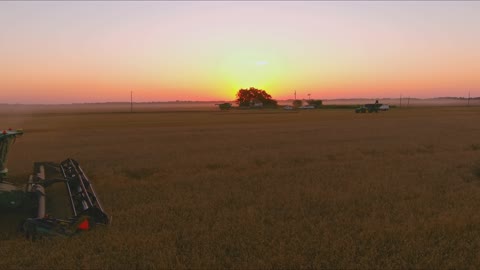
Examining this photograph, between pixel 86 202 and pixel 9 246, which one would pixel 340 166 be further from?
pixel 9 246

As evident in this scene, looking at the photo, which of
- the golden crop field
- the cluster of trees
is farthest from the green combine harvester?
the cluster of trees

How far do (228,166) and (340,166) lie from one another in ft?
13.0

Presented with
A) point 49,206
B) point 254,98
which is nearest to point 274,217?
point 49,206

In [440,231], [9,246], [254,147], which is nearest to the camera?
[9,246]

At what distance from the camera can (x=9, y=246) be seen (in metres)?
6.73

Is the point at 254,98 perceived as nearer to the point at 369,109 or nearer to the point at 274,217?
the point at 369,109

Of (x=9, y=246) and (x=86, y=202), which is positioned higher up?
(x=86, y=202)

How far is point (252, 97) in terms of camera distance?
14975 cm

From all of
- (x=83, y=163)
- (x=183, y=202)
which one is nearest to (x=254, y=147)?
(x=83, y=163)

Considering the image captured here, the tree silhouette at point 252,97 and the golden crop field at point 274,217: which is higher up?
the tree silhouette at point 252,97

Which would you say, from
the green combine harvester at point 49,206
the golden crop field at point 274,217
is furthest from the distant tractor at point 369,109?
the green combine harvester at point 49,206

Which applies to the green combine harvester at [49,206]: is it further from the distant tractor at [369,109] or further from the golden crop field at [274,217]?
the distant tractor at [369,109]

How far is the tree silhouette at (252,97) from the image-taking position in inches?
5807

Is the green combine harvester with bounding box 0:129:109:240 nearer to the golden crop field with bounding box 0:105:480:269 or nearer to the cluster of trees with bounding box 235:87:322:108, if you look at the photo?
the golden crop field with bounding box 0:105:480:269
